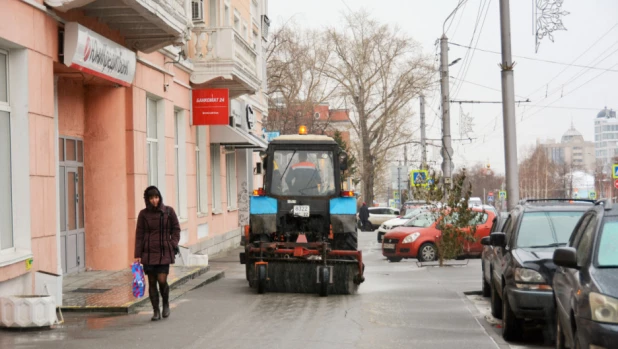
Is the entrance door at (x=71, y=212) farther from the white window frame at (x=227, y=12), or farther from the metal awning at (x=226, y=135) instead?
the white window frame at (x=227, y=12)

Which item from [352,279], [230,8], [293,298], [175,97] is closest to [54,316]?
[293,298]

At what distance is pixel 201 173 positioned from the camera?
26.3m

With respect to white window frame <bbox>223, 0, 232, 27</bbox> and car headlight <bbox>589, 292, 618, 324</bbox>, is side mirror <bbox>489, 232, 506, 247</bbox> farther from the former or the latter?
white window frame <bbox>223, 0, 232, 27</bbox>

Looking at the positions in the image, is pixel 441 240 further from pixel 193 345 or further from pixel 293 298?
pixel 193 345

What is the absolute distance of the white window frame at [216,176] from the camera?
28.5 meters

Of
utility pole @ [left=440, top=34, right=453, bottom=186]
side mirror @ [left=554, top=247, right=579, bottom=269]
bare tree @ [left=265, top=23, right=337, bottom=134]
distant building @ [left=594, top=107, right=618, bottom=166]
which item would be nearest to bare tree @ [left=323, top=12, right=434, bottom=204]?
bare tree @ [left=265, top=23, right=337, bottom=134]

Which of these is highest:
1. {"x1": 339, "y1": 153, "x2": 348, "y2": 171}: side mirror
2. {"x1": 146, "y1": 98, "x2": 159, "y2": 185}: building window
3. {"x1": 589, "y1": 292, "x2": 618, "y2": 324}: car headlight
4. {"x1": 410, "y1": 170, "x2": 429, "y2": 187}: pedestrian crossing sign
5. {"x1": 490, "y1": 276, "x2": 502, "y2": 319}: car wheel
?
{"x1": 146, "y1": 98, "x2": 159, "y2": 185}: building window

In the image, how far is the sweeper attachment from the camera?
50.3ft

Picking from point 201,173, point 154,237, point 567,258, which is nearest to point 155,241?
point 154,237

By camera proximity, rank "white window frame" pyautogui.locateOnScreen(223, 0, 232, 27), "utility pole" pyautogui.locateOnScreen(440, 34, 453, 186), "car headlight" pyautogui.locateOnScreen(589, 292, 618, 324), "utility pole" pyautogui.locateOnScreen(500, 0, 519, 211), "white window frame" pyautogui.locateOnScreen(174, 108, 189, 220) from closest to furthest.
→ "car headlight" pyautogui.locateOnScreen(589, 292, 618, 324)
"utility pole" pyautogui.locateOnScreen(500, 0, 519, 211)
"white window frame" pyautogui.locateOnScreen(174, 108, 189, 220)
"white window frame" pyautogui.locateOnScreen(223, 0, 232, 27)
"utility pole" pyautogui.locateOnScreen(440, 34, 453, 186)

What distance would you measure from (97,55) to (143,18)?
1689 mm

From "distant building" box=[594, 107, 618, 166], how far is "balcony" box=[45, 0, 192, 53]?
510 feet

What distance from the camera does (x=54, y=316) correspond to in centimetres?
1131

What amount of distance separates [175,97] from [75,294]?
29.1ft
